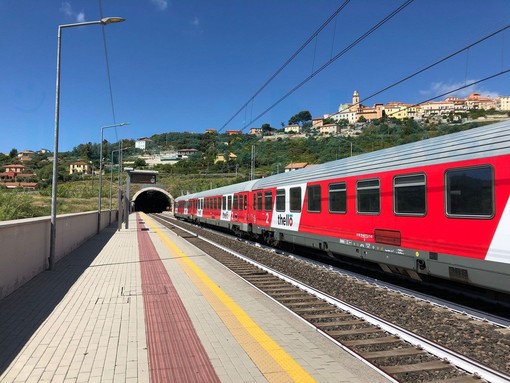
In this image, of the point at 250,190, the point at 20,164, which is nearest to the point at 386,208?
the point at 250,190

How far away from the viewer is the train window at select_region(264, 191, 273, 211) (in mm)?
17997

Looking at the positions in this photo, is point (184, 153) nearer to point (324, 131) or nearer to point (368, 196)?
point (324, 131)

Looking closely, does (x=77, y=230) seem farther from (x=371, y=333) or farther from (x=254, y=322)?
(x=371, y=333)

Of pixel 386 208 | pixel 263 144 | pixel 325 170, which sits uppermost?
pixel 263 144

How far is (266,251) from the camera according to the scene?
17.7m

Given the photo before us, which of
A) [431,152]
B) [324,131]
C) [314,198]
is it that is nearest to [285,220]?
[314,198]

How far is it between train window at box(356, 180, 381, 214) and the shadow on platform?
6.75 m

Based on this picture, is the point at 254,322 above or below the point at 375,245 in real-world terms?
below

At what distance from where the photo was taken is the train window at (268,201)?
17997 millimetres

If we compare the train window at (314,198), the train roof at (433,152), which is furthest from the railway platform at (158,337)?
the train window at (314,198)

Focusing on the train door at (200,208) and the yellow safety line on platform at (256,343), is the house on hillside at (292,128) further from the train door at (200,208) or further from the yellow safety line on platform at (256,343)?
the yellow safety line on platform at (256,343)

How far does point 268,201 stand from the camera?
724 inches

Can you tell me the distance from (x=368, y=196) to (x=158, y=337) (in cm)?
632

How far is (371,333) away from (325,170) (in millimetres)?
7411
